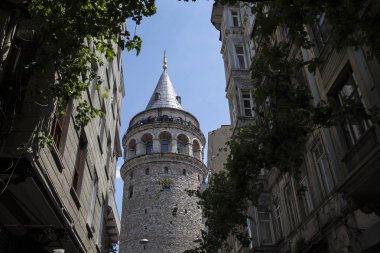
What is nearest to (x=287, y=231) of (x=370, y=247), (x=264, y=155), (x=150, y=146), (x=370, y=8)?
(x=370, y=247)

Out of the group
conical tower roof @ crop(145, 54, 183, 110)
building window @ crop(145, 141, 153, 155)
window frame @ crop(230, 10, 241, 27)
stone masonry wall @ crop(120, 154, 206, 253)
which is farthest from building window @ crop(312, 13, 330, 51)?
conical tower roof @ crop(145, 54, 183, 110)

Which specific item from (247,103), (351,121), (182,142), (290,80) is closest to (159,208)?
(182,142)

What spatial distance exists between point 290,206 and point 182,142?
107 feet

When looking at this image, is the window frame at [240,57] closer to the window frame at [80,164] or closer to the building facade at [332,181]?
the building facade at [332,181]

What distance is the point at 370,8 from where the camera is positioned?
8695 mm

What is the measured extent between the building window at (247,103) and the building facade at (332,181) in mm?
3958

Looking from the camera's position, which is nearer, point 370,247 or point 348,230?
point 370,247

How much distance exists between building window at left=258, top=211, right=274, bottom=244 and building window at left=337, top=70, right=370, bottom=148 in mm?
8517

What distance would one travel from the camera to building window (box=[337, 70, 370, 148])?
9.98 meters

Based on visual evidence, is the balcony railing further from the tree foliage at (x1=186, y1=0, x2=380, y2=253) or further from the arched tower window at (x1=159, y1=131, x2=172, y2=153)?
the tree foliage at (x1=186, y1=0, x2=380, y2=253)

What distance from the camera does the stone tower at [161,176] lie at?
41.6m

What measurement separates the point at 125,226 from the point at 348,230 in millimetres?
35012

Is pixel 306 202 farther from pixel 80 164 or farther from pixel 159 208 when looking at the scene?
pixel 159 208

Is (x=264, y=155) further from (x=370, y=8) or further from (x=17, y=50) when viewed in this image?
(x=17, y=50)
